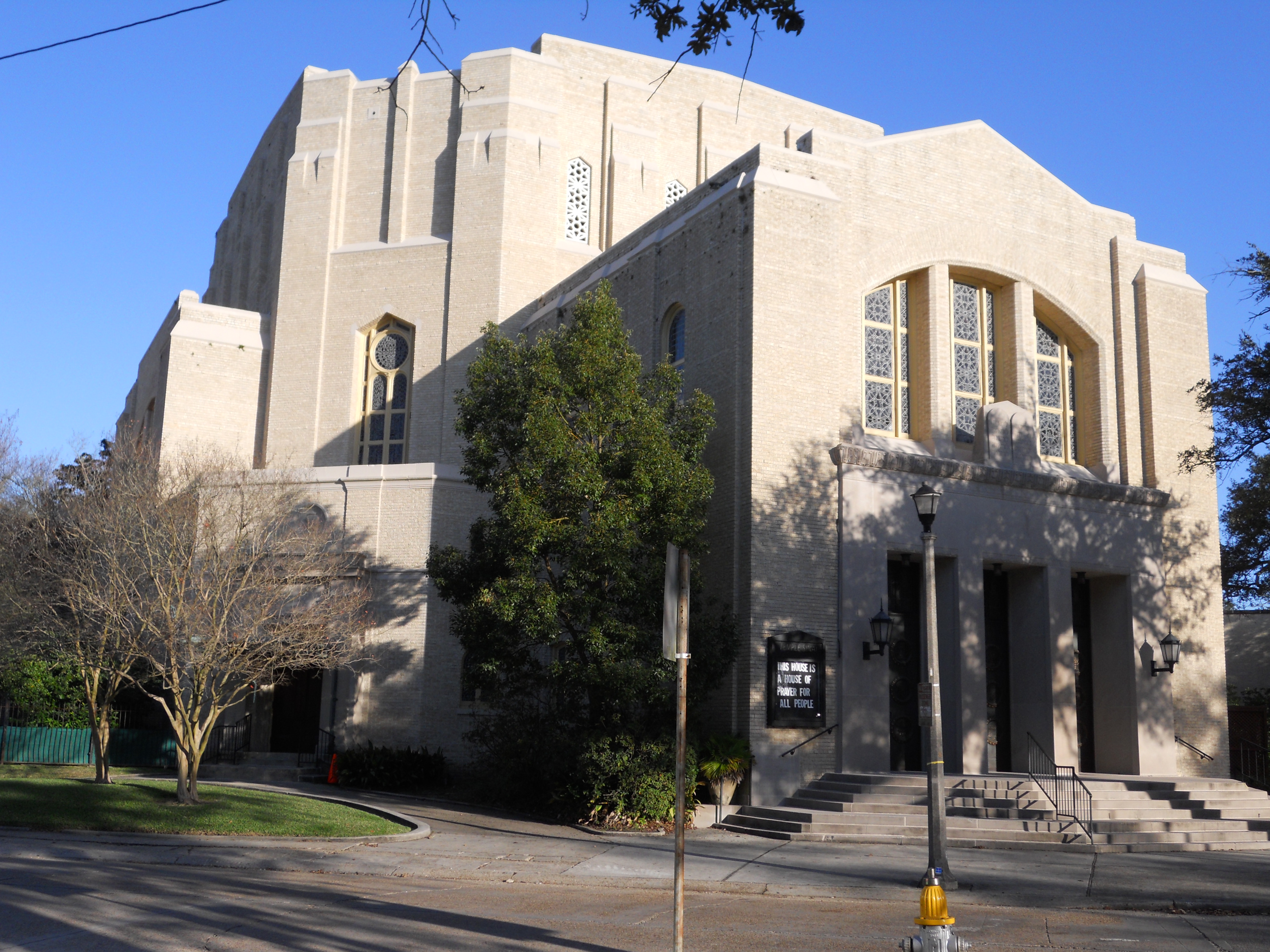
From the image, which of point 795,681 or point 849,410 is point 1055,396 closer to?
point 849,410

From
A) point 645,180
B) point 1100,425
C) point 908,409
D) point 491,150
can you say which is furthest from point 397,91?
point 1100,425

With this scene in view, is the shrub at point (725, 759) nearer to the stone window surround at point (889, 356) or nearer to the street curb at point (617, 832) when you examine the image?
→ the street curb at point (617, 832)

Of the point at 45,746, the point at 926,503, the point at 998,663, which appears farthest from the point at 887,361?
the point at 45,746

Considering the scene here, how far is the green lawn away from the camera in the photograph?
1669 centimetres

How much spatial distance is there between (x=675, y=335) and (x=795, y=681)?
8.41 metres

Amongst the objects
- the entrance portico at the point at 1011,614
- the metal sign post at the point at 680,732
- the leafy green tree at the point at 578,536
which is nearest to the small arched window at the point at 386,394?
the leafy green tree at the point at 578,536

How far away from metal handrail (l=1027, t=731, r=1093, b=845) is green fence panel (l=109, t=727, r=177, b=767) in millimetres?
21100

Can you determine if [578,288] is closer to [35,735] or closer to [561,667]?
[561,667]

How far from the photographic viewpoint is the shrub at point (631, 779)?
61.1 ft

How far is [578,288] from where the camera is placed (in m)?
29.5

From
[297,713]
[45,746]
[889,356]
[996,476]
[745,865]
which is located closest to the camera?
[745,865]

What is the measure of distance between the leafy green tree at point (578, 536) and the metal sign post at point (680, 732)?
967cm

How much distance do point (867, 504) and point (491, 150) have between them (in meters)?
17.2

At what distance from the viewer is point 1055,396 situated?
85.5 ft
